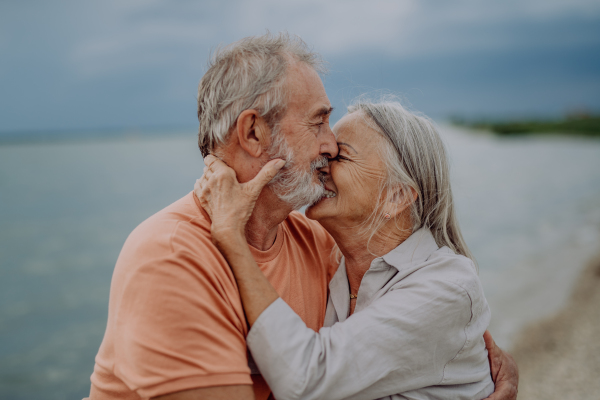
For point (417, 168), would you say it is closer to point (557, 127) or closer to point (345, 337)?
point (345, 337)

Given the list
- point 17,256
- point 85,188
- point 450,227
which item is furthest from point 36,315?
point 85,188

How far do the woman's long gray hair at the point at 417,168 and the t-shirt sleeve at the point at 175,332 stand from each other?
1.18 metres

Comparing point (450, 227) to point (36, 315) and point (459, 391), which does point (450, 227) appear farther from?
point (36, 315)

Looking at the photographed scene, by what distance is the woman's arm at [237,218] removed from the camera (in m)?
2.03

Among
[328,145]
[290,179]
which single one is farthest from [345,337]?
[328,145]

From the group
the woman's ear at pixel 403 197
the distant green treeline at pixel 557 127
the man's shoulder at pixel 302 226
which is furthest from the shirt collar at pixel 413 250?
the distant green treeline at pixel 557 127

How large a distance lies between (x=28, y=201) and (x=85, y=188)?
17.5 ft

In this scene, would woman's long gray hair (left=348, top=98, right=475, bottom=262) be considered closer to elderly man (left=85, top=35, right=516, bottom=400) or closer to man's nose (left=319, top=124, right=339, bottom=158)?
man's nose (left=319, top=124, right=339, bottom=158)

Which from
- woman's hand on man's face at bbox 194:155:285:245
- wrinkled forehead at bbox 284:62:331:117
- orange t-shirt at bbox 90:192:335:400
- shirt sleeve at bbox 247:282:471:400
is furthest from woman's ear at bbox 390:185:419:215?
orange t-shirt at bbox 90:192:335:400

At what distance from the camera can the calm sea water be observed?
31.3 feet

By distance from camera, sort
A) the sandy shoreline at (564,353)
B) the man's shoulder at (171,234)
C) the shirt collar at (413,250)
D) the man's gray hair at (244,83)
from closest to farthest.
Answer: the man's shoulder at (171,234) → the man's gray hair at (244,83) → the shirt collar at (413,250) → the sandy shoreline at (564,353)

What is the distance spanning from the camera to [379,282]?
8.50ft

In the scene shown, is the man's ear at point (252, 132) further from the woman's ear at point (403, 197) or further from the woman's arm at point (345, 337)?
the woman's ear at point (403, 197)

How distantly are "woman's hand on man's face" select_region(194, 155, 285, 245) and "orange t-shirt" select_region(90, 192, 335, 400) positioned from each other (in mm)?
63
